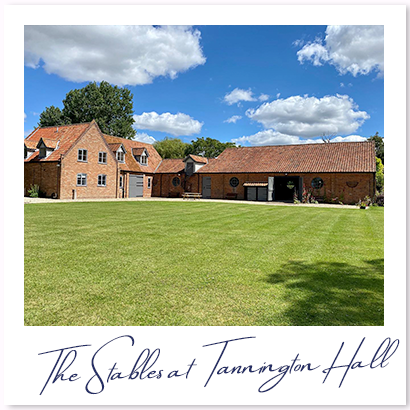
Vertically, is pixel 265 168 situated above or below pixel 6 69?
above

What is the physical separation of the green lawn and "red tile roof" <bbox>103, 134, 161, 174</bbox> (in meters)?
29.1

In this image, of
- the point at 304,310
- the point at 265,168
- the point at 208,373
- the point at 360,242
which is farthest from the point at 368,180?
the point at 208,373

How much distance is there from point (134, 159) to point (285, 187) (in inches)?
753

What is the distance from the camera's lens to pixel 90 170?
30859 millimetres

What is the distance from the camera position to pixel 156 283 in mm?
4488

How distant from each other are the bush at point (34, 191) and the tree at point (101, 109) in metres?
28.5

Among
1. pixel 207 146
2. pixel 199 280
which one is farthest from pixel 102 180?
pixel 207 146

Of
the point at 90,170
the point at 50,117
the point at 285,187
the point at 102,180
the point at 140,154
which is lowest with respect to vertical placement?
the point at 285,187

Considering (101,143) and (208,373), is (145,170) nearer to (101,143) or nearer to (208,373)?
(101,143)

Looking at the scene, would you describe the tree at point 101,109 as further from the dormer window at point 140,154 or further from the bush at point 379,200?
the bush at point 379,200

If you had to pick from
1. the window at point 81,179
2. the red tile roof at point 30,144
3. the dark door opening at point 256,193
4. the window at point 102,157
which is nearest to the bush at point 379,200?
the dark door opening at point 256,193

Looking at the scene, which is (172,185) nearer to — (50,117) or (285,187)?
(285,187)

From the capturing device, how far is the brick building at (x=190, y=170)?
28734 millimetres

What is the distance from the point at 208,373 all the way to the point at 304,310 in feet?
5.87
